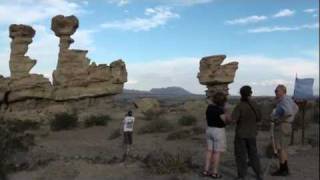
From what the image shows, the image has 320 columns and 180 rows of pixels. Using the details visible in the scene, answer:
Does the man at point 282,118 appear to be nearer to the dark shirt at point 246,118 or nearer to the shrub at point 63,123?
the dark shirt at point 246,118

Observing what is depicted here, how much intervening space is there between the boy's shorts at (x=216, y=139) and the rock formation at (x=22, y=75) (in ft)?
97.5

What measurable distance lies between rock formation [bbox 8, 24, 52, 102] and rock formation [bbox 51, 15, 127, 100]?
0.99 metres

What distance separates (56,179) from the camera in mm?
13117

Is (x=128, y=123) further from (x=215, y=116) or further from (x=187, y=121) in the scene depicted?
(x=187, y=121)

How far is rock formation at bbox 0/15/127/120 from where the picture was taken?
40.0m

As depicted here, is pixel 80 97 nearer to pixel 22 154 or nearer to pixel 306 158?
pixel 22 154

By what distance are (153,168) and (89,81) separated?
2810 cm

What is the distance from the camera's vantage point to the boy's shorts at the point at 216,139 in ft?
38.3

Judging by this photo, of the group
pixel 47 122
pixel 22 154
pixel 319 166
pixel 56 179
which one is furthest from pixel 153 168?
pixel 47 122

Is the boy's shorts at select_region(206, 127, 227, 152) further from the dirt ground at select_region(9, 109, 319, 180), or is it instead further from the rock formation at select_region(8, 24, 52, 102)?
the rock formation at select_region(8, 24, 52, 102)

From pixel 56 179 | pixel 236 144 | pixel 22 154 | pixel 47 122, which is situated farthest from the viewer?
pixel 47 122

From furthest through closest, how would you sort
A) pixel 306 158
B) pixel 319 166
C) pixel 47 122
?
pixel 47 122 < pixel 306 158 < pixel 319 166

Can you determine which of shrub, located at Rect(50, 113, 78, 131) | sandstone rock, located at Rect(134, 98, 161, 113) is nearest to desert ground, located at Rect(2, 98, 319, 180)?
shrub, located at Rect(50, 113, 78, 131)

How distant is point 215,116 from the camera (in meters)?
11.6
